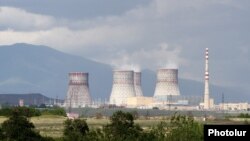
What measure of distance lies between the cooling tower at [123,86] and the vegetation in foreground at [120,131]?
138m

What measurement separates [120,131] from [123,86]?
14262 centimetres

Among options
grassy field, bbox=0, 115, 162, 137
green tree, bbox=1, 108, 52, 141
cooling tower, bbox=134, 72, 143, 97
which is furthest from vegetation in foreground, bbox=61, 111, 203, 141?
cooling tower, bbox=134, 72, 143, 97

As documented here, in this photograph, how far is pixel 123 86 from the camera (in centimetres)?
16688

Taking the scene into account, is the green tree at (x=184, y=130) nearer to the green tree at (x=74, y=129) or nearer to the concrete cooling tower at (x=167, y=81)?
the green tree at (x=74, y=129)

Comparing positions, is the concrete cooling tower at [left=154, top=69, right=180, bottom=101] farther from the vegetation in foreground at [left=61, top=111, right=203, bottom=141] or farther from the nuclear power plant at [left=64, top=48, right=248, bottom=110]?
the vegetation in foreground at [left=61, top=111, right=203, bottom=141]

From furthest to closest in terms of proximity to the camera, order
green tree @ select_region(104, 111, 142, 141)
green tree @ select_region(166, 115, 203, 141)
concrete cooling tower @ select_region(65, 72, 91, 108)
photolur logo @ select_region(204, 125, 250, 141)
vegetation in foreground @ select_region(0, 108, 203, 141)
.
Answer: concrete cooling tower @ select_region(65, 72, 91, 108) → green tree @ select_region(104, 111, 142, 141) → vegetation in foreground @ select_region(0, 108, 203, 141) → green tree @ select_region(166, 115, 203, 141) → photolur logo @ select_region(204, 125, 250, 141)

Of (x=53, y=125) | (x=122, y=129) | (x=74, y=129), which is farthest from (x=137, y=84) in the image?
(x=122, y=129)

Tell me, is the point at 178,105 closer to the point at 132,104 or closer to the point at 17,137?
the point at 132,104

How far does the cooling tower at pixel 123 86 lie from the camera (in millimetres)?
165750

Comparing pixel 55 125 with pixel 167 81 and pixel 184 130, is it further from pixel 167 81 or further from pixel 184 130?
pixel 167 81

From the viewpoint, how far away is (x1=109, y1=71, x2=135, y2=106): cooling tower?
544 ft

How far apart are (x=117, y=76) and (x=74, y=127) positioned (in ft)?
454

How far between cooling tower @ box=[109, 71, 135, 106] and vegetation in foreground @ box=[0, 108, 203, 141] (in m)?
138

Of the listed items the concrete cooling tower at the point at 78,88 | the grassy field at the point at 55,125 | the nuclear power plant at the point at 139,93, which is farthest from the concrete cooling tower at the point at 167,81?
the grassy field at the point at 55,125
